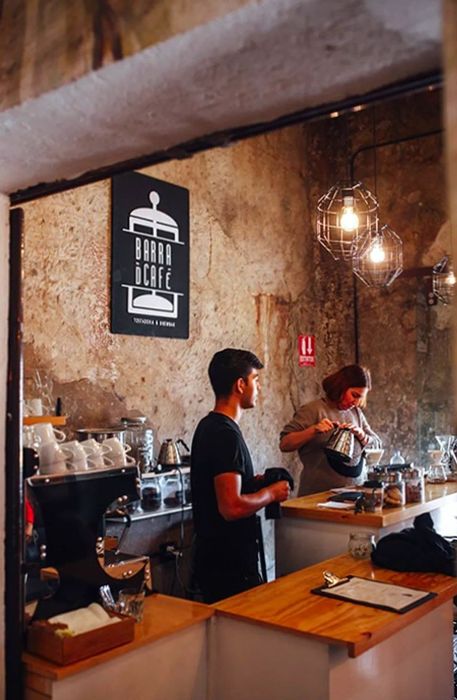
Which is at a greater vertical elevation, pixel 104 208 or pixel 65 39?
pixel 104 208

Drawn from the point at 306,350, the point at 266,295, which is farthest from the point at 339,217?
the point at 306,350

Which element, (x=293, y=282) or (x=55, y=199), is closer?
(x=55, y=199)

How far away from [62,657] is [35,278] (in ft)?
7.42

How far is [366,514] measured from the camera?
3.20m

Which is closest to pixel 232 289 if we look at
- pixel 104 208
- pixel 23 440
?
pixel 104 208

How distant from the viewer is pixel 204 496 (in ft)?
9.39

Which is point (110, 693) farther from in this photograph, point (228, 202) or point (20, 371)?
point (228, 202)

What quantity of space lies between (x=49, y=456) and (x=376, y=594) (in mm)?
1190

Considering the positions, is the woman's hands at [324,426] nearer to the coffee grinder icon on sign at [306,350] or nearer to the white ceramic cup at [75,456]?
the coffee grinder icon on sign at [306,350]

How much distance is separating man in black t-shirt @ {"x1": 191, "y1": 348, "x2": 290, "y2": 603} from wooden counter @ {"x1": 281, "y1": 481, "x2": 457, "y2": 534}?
46cm

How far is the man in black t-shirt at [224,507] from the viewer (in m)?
2.76

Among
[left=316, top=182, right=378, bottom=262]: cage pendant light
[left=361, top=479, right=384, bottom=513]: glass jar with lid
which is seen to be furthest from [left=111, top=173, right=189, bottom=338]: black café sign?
[left=361, top=479, right=384, bottom=513]: glass jar with lid

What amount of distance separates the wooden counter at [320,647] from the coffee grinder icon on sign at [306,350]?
10.5 feet

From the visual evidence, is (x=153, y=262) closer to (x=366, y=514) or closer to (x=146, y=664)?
(x=366, y=514)
